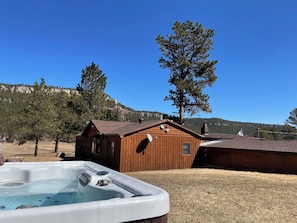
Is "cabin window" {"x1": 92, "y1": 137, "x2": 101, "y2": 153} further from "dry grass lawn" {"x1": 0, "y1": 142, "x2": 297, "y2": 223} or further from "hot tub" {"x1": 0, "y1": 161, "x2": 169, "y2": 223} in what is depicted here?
"hot tub" {"x1": 0, "y1": 161, "x2": 169, "y2": 223}

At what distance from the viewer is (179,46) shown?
87.9 ft

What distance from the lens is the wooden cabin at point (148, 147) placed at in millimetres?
15695

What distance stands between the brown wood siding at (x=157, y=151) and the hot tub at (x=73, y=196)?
352 inches

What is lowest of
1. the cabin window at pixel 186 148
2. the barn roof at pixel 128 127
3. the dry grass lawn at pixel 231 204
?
the dry grass lawn at pixel 231 204

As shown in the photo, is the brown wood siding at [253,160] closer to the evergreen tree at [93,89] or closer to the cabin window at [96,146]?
the cabin window at [96,146]

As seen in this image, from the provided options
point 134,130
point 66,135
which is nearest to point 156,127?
point 134,130

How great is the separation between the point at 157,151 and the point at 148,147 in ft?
2.32

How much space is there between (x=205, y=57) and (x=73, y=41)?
1302 cm

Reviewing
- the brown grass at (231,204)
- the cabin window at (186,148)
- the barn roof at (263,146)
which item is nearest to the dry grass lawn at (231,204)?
the brown grass at (231,204)

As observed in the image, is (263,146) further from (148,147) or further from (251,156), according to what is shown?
(148,147)

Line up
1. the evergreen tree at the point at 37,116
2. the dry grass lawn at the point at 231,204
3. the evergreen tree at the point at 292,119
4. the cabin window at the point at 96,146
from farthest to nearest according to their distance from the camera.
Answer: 1. the evergreen tree at the point at 292,119
2. the evergreen tree at the point at 37,116
3. the cabin window at the point at 96,146
4. the dry grass lawn at the point at 231,204

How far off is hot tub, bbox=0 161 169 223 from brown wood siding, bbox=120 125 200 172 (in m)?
8.94

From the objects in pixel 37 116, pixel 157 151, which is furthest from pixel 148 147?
pixel 37 116

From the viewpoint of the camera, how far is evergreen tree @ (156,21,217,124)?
1025 inches
